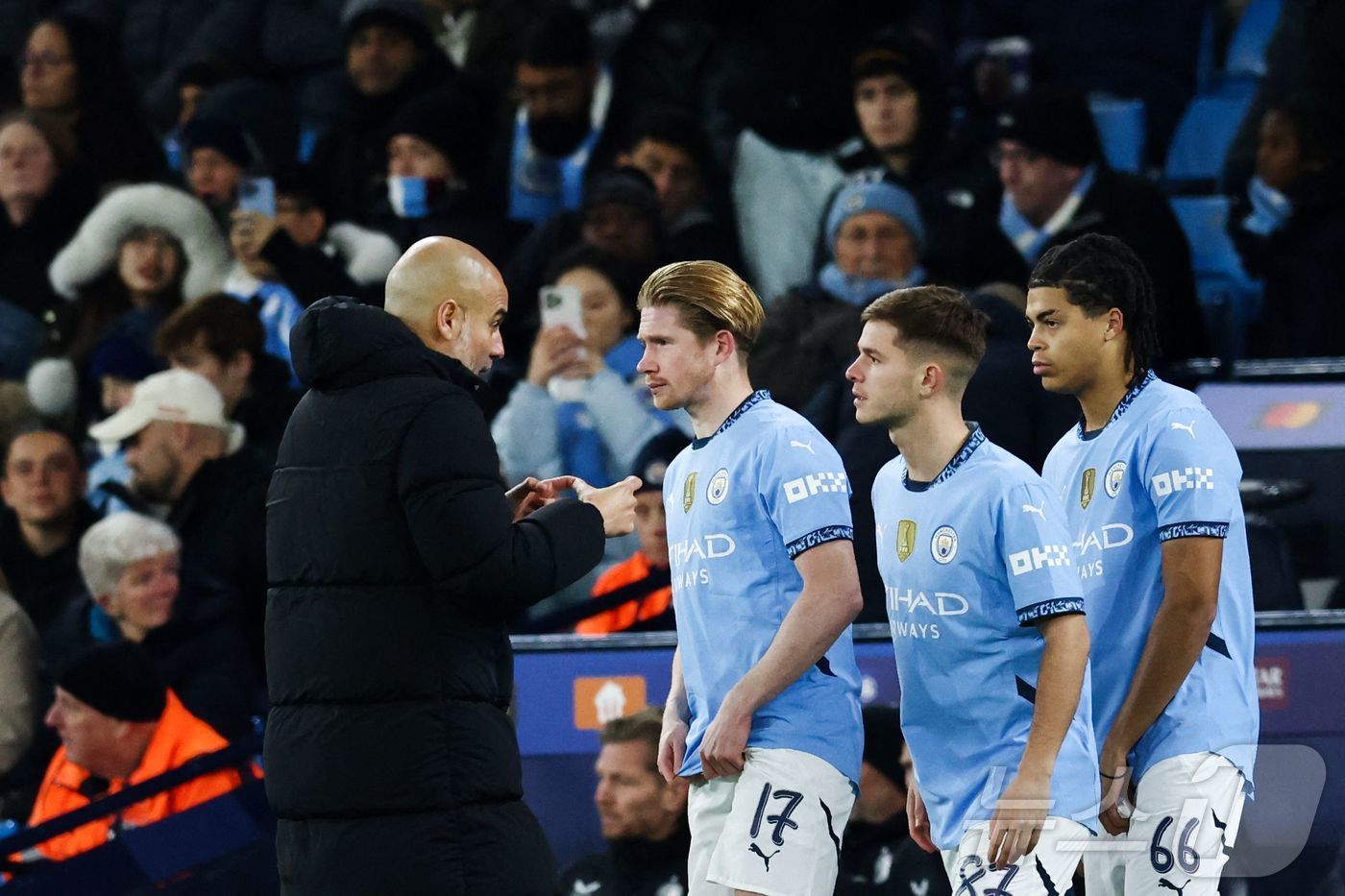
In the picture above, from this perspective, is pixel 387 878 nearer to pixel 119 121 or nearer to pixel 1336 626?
pixel 1336 626

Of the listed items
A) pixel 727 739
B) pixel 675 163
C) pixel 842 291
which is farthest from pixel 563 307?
pixel 727 739

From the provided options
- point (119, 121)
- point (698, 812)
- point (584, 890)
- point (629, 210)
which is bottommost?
point (584, 890)

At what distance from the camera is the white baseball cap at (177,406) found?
27.6 feet

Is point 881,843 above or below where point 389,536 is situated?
below

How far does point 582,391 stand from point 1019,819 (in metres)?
3.83

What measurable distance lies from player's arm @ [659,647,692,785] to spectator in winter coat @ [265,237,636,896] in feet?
2.31

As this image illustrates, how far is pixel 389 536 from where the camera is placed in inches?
159

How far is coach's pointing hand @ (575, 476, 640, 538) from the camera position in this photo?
430 centimetres

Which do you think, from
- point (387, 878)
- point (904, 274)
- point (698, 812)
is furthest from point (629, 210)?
point (387, 878)

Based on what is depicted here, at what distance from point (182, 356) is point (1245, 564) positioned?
518 centimetres

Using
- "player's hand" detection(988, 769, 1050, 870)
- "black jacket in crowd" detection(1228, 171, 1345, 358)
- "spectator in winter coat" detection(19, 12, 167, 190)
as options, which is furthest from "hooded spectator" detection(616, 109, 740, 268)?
"player's hand" detection(988, 769, 1050, 870)

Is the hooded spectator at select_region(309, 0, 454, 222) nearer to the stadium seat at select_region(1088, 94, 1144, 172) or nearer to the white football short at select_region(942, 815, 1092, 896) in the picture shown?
the stadium seat at select_region(1088, 94, 1144, 172)

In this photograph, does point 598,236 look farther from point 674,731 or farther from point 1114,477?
point 1114,477

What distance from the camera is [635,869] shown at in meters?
5.91
